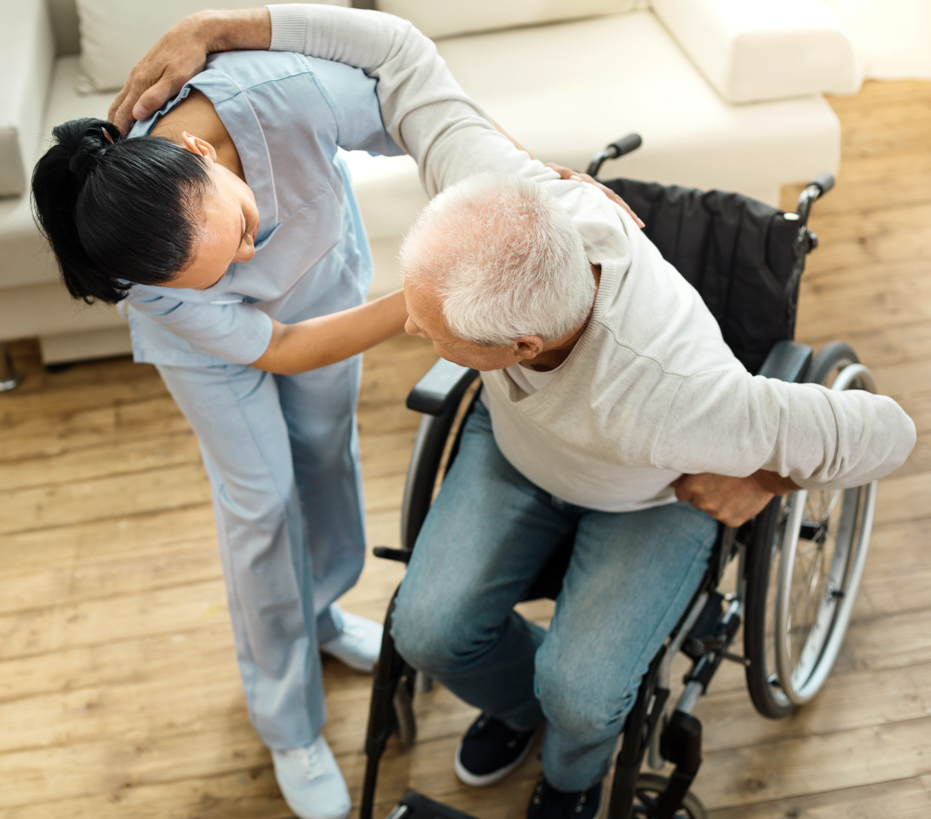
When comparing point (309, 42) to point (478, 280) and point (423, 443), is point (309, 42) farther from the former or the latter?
point (423, 443)

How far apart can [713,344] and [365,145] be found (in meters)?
0.54

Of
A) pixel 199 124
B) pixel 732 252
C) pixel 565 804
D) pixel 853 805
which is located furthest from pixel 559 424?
pixel 853 805

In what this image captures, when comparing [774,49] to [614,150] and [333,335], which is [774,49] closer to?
[614,150]

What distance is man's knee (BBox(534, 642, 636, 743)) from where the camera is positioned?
1150mm

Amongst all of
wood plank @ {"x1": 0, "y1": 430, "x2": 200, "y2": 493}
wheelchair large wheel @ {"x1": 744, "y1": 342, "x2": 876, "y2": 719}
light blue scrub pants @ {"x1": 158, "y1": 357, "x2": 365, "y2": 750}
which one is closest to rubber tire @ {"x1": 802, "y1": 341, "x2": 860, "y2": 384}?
wheelchair large wheel @ {"x1": 744, "y1": 342, "x2": 876, "y2": 719}

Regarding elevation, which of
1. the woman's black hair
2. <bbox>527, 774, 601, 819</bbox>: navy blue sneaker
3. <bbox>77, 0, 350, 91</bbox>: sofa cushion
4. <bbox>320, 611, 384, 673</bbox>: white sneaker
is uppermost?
the woman's black hair

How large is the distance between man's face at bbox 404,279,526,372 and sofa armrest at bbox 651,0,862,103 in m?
1.44

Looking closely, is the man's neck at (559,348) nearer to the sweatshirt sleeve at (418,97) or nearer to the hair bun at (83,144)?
the sweatshirt sleeve at (418,97)

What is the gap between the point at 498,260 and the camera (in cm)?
87

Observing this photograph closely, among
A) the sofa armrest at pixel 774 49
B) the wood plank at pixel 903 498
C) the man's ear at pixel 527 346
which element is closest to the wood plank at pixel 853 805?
the wood plank at pixel 903 498

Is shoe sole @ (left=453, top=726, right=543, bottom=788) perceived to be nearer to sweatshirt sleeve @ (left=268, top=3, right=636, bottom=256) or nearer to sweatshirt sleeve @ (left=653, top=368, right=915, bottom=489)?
sweatshirt sleeve @ (left=653, top=368, right=915, bottom=489)

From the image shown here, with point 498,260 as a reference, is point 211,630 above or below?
below

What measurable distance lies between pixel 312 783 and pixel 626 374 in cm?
97

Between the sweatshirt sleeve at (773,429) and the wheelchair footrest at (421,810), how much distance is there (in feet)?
2.39
